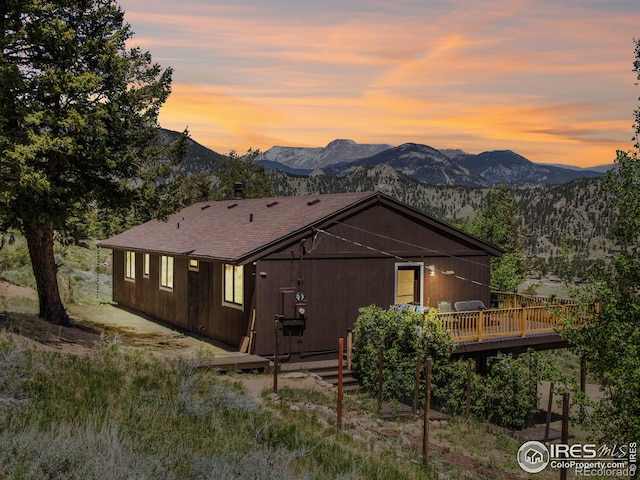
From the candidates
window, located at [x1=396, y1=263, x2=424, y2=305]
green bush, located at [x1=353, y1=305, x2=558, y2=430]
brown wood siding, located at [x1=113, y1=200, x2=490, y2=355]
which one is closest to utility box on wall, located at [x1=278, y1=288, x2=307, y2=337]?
brown wood siding, located at [x1=113, y1=200, x2=490, y2=355]

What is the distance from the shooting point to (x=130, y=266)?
3058 centimetres

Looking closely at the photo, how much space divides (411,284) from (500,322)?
3.62 meters

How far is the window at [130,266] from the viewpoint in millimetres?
30062

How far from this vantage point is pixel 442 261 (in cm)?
2311

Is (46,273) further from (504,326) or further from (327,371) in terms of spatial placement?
(504,326)

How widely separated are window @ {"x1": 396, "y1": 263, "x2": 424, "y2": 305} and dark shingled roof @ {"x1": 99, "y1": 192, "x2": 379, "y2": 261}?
3.20 m

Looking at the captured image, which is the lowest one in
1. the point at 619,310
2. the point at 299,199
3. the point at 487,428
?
the point at 487,428

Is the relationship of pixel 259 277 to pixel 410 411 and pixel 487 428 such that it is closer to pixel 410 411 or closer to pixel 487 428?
pixel 410 411

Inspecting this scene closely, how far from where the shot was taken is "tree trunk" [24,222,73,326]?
18812 millimetres

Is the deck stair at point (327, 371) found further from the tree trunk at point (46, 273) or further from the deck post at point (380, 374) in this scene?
the tree trunk at point (46, 273)

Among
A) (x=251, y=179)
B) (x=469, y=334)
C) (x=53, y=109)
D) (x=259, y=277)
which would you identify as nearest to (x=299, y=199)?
(x=259, y=277)

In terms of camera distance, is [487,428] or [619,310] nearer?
[619,310]

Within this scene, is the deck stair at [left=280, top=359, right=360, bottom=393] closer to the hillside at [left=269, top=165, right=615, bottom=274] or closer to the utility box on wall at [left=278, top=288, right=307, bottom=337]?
the utility box on wall at [left=278, top=288, right=307, bottom=337]

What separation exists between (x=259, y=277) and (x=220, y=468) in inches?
471
